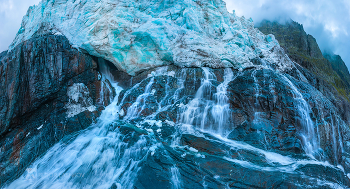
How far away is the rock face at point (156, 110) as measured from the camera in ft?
21.4

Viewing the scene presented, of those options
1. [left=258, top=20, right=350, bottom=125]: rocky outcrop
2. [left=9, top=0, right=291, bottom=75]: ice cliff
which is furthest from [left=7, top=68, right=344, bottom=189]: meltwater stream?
[left=258, top=20, right=350, bottom=125]: rocky outcrop

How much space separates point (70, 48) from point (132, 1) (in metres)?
4.96

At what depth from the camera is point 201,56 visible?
11.5 m

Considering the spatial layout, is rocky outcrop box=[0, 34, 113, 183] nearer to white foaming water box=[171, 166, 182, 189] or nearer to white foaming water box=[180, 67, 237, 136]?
white foaming water box=[180, 67, 237, 136]

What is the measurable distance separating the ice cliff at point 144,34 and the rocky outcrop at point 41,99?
147cm

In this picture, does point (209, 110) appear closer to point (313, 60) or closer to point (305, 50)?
point (313, 60)

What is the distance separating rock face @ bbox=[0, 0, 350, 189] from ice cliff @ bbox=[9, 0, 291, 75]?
0.08 metres

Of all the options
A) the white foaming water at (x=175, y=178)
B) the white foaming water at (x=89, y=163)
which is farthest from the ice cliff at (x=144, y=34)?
the white foaming water at (x=175, y=178)

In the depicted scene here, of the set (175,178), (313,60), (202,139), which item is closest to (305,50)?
(313,60)

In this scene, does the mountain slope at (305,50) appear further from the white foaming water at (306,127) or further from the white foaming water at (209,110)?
the white foaming water at (209,110)

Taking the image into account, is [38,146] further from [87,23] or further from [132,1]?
[132,1]

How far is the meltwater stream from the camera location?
6.38m

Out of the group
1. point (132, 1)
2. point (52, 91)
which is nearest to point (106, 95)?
point (52, 91)

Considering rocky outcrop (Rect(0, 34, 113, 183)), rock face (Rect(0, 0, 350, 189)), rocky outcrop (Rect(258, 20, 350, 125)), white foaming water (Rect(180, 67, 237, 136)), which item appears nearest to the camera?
rock face (Rect(0, 0, 350, 189))
